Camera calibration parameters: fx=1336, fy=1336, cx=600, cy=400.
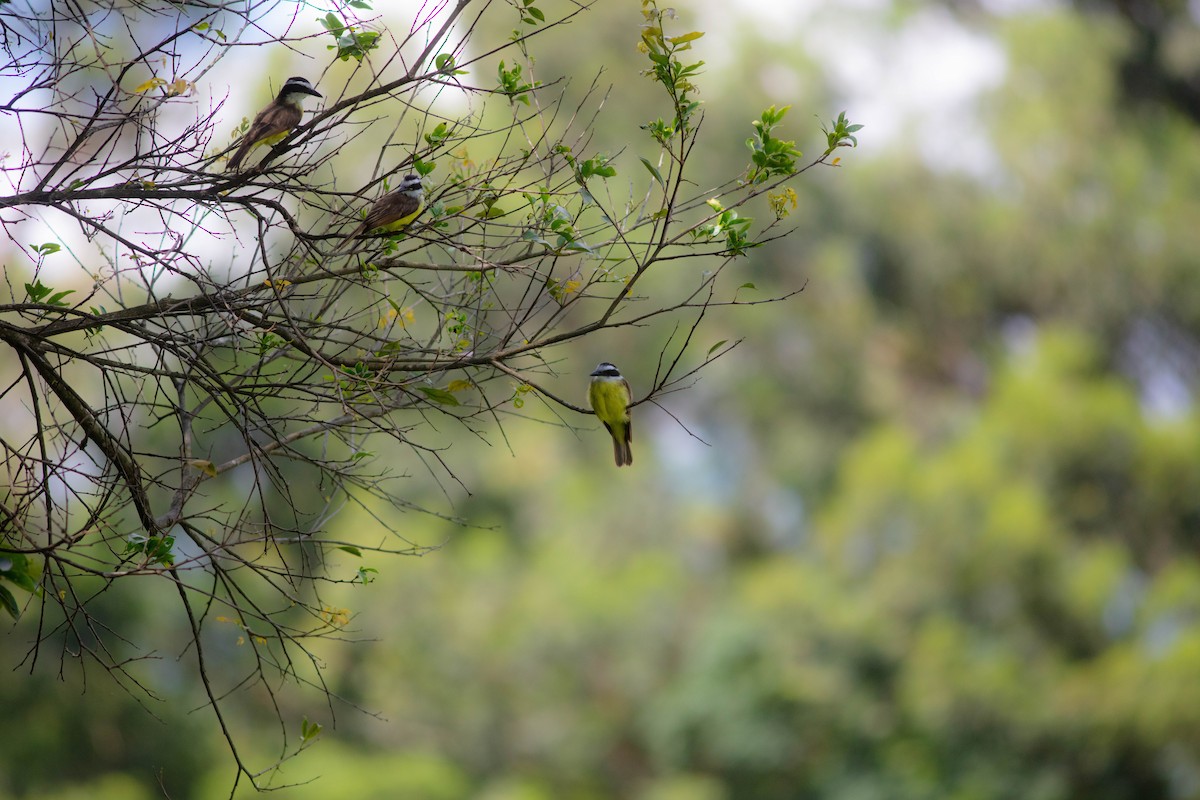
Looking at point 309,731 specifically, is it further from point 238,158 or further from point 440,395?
point 238,158

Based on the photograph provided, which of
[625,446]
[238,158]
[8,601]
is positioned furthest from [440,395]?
[625,446]

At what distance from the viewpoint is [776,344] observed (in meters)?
25.7

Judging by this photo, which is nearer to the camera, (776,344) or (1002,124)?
(1002,124)

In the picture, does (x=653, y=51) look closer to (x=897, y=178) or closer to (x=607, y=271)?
(x=607, y=271)

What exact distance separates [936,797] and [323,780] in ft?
25.0

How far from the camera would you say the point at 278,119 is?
4699mm

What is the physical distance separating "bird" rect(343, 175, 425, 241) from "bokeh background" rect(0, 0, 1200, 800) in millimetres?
7976

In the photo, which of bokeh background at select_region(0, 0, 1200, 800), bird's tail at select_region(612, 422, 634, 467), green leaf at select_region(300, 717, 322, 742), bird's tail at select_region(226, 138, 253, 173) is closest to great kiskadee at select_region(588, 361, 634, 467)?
bird's tail at select_region(612, 422, 634, 467)

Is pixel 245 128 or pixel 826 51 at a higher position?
pixel 826 51

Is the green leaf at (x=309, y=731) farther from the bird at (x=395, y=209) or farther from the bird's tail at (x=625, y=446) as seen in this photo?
the bird's tail at (x=625, y=446)

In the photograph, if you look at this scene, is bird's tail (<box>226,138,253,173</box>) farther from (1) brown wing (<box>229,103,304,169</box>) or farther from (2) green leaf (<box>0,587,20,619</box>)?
(2) green leaf (<box>0,587,20,619</box>)

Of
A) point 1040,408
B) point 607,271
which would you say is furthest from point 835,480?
point 607,271

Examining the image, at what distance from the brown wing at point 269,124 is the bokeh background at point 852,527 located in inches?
292

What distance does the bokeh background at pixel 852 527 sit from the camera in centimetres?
1595
